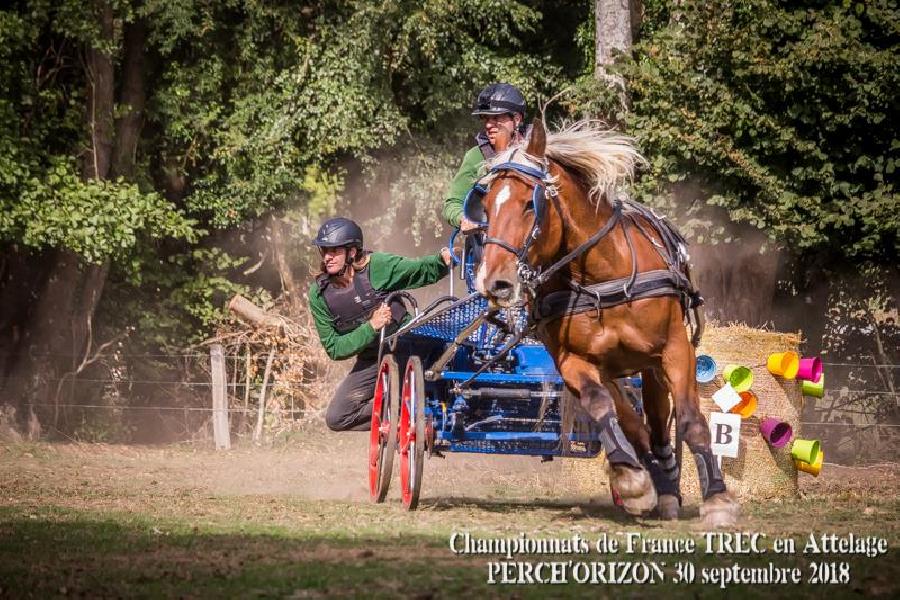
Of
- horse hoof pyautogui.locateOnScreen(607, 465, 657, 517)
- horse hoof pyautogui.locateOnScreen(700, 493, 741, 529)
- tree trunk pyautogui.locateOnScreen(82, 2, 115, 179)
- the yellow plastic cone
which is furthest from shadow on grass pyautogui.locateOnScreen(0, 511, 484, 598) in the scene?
tree trunk pyautogui.locateOnScreen(82, 2, 115, 179)

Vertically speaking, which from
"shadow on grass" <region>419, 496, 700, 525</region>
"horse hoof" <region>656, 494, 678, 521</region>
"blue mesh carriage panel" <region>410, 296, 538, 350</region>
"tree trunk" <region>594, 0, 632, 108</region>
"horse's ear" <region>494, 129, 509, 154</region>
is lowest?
"shadow on grass" <region>419, 496, 700, 525</region>

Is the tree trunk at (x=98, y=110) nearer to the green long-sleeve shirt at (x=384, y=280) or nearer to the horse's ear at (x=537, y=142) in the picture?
the green long-sleeve shirt at (x=384, y=280)

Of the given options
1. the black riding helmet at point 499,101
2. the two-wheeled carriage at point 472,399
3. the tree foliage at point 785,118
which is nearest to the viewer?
the two-wheeled carriage at point 472,399

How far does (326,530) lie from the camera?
6.81m

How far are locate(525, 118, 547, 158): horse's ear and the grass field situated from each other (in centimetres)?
213

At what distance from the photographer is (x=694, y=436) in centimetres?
698

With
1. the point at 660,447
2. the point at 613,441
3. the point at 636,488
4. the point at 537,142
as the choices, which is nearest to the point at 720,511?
the point at 636,488

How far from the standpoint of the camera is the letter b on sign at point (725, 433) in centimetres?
938

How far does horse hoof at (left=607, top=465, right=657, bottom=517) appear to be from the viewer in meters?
6.63

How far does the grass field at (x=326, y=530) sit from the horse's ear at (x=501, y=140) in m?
2.43

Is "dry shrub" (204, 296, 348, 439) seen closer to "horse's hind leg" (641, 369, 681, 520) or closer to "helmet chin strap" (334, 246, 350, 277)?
"helmet chin strap" (334, 246, 350, 277)

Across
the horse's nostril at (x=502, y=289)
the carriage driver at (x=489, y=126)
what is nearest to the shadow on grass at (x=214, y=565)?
the horse's nostril at (x=502, y=289)

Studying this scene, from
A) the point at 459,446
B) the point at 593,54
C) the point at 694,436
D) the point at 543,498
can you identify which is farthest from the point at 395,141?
the point at 694,436

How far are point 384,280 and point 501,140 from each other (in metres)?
1.44
